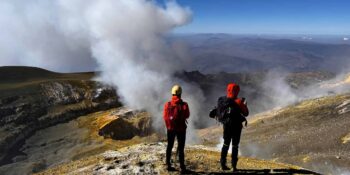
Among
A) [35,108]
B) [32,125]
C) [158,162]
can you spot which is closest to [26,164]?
[32,125]

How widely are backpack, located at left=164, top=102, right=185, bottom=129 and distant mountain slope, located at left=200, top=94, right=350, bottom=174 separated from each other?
2222cm

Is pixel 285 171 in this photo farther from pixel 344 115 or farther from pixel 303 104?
pixel 303 104

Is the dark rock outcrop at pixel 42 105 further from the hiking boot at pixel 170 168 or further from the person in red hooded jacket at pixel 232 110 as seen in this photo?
the person in red hooded jacket at pixel 232 110

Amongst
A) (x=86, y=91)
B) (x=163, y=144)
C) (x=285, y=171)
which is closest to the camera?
(x=285, y=171)

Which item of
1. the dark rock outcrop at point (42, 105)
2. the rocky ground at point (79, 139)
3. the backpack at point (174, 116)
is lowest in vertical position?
the rocky ground at point (79, 139)

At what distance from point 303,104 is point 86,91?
42699mm

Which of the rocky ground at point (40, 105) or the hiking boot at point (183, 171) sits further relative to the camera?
the rocky ground at point (40, 105)

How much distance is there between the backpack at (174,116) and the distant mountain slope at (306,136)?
22.2 meters

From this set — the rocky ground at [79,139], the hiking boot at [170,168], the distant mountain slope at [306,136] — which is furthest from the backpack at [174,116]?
the rocky ground at [79,139]

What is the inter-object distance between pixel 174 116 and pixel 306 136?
122 ft

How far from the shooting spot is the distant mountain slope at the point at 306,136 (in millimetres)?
35863

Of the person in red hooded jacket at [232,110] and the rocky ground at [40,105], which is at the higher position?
the person in red hooded jacket at [232,110]

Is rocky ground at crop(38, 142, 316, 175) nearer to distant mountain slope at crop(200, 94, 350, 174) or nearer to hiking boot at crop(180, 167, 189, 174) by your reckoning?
hiking boot at crop(180, 167, 189, 174)

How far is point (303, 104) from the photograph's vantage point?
71.4 m
